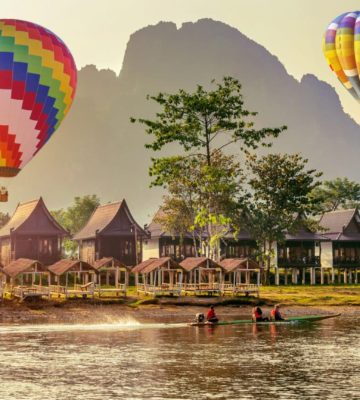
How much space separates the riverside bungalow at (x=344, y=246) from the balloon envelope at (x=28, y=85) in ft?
194

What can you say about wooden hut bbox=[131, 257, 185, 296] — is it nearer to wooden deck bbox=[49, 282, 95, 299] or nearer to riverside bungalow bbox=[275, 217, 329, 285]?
wooden deck bbox=[49, 282, 95, 299]

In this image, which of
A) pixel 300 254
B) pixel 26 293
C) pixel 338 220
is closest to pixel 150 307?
pixel 26 293

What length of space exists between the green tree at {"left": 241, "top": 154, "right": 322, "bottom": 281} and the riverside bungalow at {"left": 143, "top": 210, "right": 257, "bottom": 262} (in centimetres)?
686

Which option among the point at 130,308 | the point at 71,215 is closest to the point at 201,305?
the point at 130,308

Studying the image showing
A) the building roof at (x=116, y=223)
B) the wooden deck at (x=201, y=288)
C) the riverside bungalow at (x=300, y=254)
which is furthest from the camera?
the riverside bungalow at (x=300, y=254)

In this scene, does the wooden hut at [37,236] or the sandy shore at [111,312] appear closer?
the sandy shore at [111,312]

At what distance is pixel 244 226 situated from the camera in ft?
318

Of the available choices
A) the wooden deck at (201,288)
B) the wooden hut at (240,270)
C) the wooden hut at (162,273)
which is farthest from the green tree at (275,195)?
the wooden hut at (162,273)

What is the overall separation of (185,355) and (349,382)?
30.5ft

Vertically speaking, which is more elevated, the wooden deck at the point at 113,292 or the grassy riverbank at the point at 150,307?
the wooden deck at the point at 113,292

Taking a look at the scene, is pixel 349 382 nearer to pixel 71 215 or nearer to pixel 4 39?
pixel 4 39

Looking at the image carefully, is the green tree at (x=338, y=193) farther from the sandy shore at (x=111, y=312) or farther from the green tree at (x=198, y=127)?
the sandy shore at (x=111, y=312)

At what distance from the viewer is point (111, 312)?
59.5 m

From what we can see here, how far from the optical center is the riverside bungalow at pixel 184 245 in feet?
337
